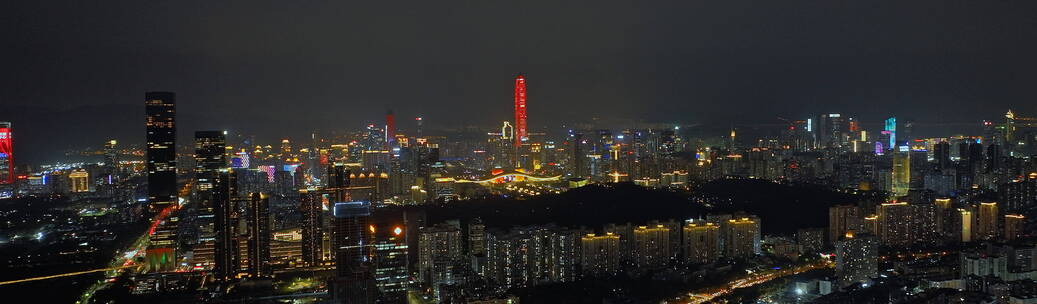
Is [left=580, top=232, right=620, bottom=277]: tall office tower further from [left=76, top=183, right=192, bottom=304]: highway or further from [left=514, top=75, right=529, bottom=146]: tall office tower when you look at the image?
[left=514, top=75, right=529, bottom=146]: tall office tower

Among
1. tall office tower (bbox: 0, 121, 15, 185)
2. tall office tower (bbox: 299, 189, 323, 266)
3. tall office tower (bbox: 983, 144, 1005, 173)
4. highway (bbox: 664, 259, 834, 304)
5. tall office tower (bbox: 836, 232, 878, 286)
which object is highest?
tall office tower (bbox: 0, 121, 15, 185)

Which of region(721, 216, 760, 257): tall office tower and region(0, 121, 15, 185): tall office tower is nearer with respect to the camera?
region(0, 121, 15, 185): tall office tower

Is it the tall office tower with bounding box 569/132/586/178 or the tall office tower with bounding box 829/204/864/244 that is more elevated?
the tall office tower with bounding box 569/132/586/178

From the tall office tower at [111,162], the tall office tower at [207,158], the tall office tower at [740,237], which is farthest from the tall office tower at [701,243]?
the tall office tower at [111,162]

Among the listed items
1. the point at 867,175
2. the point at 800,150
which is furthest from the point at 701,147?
the point at 867,175

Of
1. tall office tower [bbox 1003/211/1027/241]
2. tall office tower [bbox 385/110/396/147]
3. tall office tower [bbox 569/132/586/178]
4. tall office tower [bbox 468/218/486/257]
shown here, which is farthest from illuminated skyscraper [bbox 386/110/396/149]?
tall office tower [bbox 1003/211/1027/241]

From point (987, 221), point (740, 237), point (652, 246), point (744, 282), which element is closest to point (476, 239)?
point (652, 246)

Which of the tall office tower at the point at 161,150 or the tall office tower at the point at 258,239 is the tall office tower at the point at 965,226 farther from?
the tall office tower at the point at 161,150

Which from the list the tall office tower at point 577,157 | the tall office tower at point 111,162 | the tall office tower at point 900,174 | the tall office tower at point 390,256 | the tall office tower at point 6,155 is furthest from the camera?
the tall office tower at point 577,157
